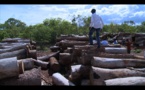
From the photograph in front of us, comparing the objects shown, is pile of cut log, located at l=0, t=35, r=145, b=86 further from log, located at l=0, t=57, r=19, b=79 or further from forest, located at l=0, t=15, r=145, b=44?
forest, located at l=0, t=15, r=145, b=44

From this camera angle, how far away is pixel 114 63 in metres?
5.35

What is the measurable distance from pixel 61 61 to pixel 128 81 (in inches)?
192

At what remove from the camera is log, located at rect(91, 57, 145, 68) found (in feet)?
17.4

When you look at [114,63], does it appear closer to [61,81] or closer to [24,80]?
[61,81]

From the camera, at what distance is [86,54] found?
18.1 ft

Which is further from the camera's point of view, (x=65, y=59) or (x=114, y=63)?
(x=65, y=59)

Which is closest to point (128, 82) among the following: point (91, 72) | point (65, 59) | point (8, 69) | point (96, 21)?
point (91, 72)

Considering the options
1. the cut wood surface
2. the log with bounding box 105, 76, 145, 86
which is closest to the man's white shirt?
the cut wood surface

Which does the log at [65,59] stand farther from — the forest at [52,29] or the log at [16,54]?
the forest at [52,29]

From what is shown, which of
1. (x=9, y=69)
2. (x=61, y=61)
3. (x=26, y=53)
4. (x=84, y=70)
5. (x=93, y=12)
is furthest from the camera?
(x=61, y=61)

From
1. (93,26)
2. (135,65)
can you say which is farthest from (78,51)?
(135,65)

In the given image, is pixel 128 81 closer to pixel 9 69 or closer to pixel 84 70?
pixel 84 70

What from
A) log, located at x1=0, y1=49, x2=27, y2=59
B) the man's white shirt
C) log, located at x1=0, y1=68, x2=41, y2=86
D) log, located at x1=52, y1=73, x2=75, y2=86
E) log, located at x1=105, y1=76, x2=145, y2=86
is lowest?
log, located at x1=52, y1=73, x2=75, y2=86

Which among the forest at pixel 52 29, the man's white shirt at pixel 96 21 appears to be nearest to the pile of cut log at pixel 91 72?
the man's white shirt at pixel 96 21
